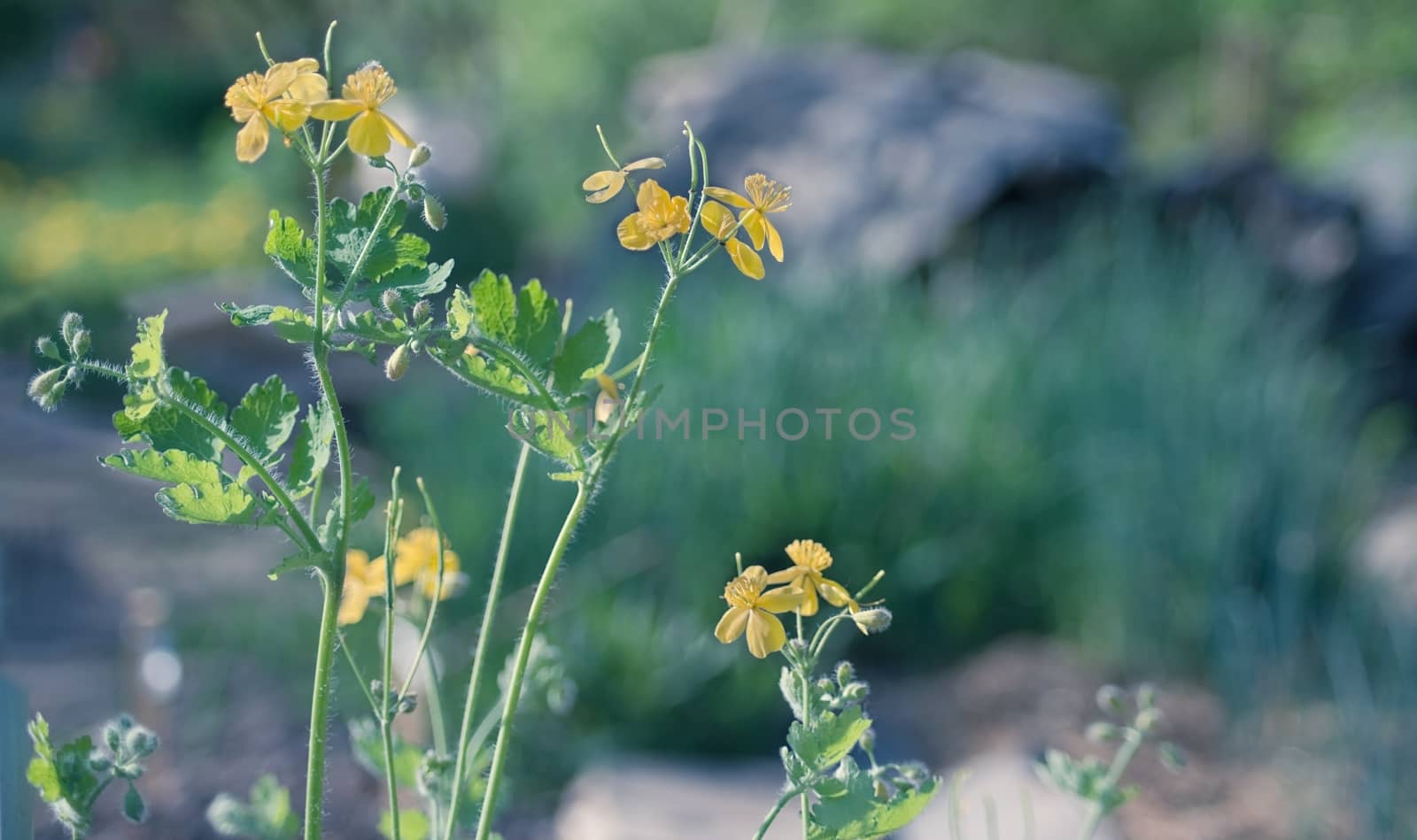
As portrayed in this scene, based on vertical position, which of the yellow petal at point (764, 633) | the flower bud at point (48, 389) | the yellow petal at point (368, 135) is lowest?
the yellow petal at point (764, 633)

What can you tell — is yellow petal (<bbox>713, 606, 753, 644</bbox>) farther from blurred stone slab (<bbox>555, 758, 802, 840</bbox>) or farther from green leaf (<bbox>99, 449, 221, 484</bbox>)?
blurred stone slab (<bbox>555, 758, 802, 840</bbox>)

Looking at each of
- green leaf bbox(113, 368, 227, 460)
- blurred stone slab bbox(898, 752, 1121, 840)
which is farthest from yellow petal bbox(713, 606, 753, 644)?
blurred stone slab bbox(898, 752, 1121, 840)

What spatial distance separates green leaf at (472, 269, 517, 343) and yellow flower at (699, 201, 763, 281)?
0.13 metres

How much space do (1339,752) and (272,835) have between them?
152 cm

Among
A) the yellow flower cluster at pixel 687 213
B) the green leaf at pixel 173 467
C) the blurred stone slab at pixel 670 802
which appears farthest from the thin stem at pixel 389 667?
the blurred stone slab at pixel 670 802

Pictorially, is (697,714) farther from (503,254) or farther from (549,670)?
(503,254)

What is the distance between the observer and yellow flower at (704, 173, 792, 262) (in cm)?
76

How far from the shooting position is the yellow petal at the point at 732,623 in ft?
2.38

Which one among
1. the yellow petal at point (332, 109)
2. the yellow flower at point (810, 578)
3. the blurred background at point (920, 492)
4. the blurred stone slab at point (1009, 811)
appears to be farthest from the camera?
the blurred background at point (920, 492)

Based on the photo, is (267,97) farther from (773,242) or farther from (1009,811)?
(1009,811)

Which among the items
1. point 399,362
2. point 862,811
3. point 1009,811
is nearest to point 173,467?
point 399,362

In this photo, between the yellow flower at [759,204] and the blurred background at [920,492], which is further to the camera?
the blurred background at [920,492]

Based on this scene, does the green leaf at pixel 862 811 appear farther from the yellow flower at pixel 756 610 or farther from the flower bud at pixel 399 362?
the flower bud at pixel 399 362

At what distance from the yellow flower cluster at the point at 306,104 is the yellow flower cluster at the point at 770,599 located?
0.32 metres
